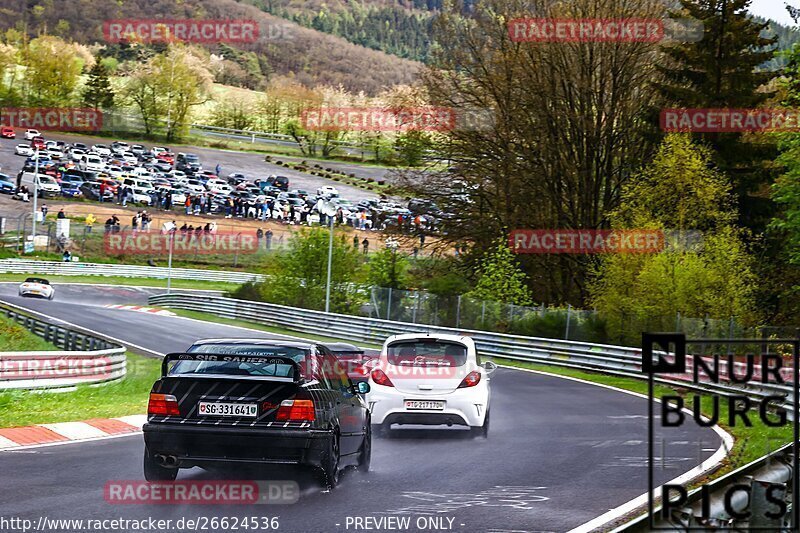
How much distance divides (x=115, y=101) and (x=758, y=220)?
110 meters

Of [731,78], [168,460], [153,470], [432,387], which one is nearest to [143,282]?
[731,78]

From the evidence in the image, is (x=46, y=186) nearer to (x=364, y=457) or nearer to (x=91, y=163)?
(x=91, y=163)

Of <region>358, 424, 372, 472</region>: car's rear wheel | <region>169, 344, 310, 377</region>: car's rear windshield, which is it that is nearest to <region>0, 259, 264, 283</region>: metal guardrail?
<region>358, 424, 372, 472</region>: car's rear wheel

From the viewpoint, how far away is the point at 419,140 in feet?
161

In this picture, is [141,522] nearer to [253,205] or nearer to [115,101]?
[253,205]

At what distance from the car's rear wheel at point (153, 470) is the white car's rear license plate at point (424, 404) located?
574 centimetres

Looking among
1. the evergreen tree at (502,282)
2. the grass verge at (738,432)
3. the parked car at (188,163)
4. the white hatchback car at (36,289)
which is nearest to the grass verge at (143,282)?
the white hatchback car at (36,289)

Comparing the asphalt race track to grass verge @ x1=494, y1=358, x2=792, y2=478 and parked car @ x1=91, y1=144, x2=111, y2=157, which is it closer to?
grass verge @ x1=494, y1=358, x2=792, y2=478

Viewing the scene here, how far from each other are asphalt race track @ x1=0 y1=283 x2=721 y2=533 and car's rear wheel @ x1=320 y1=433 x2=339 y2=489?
13 centimetres

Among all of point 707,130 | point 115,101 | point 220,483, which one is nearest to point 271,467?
point 220,483

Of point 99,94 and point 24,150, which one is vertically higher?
point 99,94

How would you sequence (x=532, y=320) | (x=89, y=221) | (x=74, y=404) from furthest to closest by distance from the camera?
(x=89, y=221)
(x=532, y=320)
(x=74, y=404)

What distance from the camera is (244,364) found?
34.7 ft

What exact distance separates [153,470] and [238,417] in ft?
3.31
